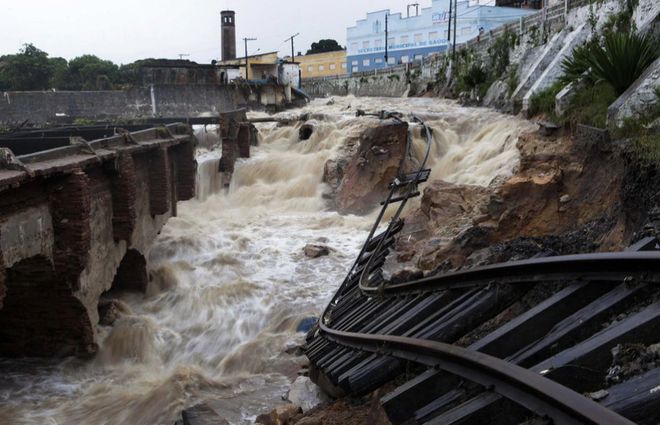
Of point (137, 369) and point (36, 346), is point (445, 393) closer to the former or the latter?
point (137, 369)

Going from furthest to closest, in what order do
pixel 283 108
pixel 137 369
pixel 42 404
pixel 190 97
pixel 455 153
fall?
pixel 283 108, pixel 190 97, pixel 455 153, pixel 137 369, pixel 42 404

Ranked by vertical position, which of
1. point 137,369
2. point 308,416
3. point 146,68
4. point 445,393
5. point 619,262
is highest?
point 146,68

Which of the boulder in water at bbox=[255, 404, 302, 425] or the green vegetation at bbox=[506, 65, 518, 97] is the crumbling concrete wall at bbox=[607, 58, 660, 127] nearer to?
the boulder in water at bbox=[255, 404, 302, 425]

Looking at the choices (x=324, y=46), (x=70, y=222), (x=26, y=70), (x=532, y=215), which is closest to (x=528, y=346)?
(x=532, y=215)

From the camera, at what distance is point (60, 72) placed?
5312cm

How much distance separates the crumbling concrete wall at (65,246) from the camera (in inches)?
305

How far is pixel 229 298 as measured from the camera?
466 inches

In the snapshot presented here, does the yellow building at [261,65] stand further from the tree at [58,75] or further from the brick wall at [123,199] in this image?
the brick wall at [123,199]

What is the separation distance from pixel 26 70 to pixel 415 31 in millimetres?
34108

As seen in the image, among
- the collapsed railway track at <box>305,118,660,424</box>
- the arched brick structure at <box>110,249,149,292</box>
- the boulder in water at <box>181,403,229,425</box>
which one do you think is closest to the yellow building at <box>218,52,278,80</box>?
the arched brick structure at <box>110,249,149,292</box>

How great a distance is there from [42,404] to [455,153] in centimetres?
1306

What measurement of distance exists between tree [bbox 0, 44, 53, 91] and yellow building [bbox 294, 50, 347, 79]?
83.6 feet

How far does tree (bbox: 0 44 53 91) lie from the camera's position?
49375 mm

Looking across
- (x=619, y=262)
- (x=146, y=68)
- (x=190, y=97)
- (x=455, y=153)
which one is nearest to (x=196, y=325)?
(x=619, y=262)
